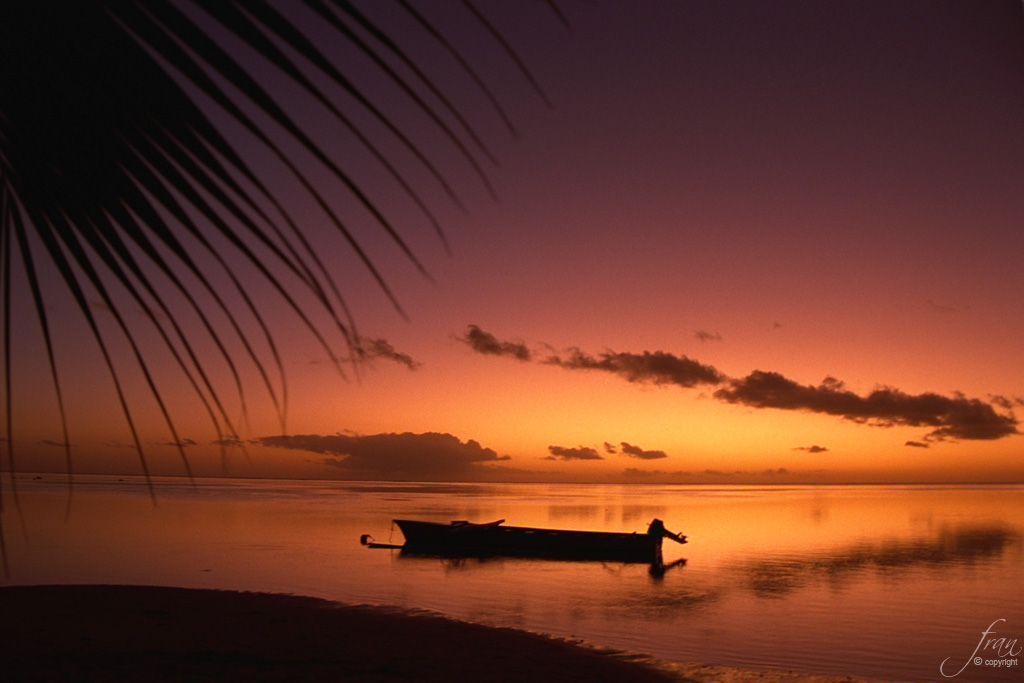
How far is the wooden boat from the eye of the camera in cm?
2295

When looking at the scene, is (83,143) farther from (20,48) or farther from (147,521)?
(147,521)

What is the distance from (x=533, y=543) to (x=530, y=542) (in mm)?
103

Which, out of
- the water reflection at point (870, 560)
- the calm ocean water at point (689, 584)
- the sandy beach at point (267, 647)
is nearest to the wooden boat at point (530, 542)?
the calm ocean water at point (689, 584)

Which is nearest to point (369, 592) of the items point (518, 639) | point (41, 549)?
point (518, 639)

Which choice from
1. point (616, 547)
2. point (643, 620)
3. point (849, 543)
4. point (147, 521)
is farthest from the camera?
point (147, 521)

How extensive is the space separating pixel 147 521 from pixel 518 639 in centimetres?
3101

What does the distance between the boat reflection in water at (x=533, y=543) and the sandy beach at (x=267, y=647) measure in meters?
11.7

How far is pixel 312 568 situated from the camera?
21.0 m

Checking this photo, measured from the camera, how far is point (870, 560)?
27.0 meters

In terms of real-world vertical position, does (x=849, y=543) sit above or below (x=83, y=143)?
below

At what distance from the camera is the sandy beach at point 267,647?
7660mm

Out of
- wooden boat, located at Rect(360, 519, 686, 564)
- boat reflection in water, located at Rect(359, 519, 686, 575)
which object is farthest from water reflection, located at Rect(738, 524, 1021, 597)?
wooden boat, located at Rect(360, 519, 686, 564)

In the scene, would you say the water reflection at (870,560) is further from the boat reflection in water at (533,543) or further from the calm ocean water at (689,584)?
the boat reflection in water at (533,543)

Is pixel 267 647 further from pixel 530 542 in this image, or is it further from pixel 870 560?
pixel 870 560
